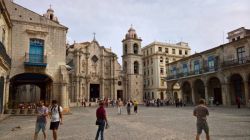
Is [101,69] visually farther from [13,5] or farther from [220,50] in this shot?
[13,5]

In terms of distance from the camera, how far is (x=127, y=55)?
52.7 m

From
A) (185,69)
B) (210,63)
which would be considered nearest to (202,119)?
(210,63)

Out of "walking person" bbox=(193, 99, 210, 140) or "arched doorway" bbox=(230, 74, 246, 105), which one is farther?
"arched doorway" bbox=(230, 74, 246, 105)

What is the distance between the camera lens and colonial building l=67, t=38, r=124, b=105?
45.6 metres

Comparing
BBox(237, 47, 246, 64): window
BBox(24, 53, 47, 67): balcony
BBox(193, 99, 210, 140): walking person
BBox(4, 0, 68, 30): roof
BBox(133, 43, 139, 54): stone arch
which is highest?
BBox(133, 43, 139, 54): stone arch

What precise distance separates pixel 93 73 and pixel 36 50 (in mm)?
28283

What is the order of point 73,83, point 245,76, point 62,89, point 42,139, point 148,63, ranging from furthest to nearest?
1. point 148,63
2. point 73,83
3. point 245,76
4. point 62,89
5. point 42,139

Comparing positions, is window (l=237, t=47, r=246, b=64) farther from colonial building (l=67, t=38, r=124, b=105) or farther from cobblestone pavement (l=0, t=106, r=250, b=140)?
colonial building (l=67, t=38, r=124, b=105)

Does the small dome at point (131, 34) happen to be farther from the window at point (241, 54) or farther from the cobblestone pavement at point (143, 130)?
the cobblestone pavement at point (143, 130)

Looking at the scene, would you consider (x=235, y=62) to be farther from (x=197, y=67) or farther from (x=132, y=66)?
(x=132, y=66)

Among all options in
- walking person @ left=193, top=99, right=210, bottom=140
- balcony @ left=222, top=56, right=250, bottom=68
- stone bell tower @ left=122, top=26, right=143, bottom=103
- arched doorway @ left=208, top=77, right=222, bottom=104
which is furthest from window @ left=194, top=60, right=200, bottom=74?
walking person @ left=193, top=99, right=210, bottom=140

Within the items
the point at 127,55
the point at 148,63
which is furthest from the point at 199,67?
the point at 148,63

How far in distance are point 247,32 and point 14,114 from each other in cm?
3447

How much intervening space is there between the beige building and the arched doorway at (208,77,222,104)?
20342 millimetres
